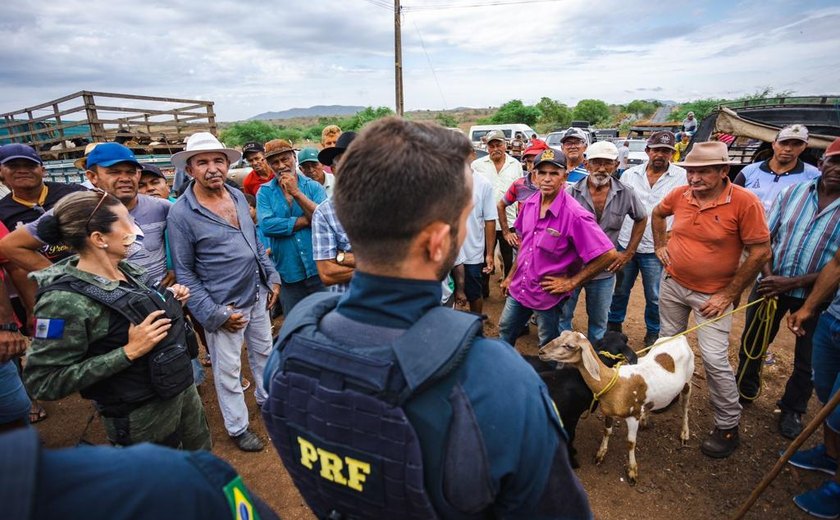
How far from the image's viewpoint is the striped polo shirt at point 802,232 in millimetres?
2930

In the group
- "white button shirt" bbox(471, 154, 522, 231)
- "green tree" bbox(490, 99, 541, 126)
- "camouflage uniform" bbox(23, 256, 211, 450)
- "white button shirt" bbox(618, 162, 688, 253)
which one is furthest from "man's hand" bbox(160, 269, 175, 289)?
"green tree" bbox(490, 99, 541, 126)

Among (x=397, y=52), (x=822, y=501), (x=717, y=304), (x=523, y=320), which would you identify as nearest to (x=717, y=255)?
(x=717, y=304)

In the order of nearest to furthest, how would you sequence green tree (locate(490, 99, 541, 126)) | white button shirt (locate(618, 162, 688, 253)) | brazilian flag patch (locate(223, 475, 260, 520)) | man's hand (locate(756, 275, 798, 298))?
brazilian flag patch (locate(223, 475, 260, 520)) < man's hand (locate(756, 275, 798, 298)) < white button shirt (locate(618, 162, 688, 253)) < green tree (locate(490, 99, 541, 126))

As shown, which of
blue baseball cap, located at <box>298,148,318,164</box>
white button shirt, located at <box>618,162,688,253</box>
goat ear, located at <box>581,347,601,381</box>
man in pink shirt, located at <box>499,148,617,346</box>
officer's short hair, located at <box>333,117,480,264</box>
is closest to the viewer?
officer's short hair, located at <box>333,117,480,264</box>

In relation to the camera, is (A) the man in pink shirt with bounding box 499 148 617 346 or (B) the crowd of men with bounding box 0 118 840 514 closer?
(B) the crowd of men with bounding box 0 118 840 514

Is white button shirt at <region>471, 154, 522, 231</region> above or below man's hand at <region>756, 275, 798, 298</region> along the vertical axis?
above

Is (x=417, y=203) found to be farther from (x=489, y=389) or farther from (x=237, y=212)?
(x=237, y=212)

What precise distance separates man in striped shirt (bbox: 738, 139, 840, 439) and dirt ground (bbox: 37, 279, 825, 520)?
1.26 ft

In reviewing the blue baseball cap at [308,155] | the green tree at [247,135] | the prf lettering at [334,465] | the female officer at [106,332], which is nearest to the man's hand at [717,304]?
the prf lettering at [334,465]

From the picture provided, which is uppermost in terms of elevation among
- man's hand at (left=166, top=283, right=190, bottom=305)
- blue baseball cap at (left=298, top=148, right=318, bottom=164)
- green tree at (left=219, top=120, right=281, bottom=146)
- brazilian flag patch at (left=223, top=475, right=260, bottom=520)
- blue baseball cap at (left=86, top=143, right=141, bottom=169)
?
green tree at (left=219, top=120, right=281, bottom=146)

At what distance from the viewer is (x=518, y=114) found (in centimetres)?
4728

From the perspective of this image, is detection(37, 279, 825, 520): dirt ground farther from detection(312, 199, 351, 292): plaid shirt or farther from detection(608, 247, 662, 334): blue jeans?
detection(312, 199, 351, 292): plaid shirt

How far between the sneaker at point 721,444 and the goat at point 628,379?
0.55 metres

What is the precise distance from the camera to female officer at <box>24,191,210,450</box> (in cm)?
196
